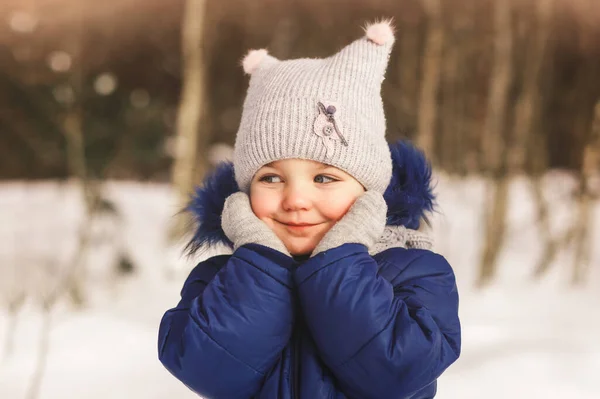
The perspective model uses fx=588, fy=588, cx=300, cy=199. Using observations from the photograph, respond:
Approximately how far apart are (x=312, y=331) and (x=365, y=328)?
0.13 metres

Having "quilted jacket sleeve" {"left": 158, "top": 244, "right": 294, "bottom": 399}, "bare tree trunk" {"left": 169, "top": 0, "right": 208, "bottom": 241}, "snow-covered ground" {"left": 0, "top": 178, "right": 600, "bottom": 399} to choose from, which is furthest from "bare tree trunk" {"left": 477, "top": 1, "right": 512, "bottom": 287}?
"quilted jacket sleeve" {"left": 158, "top": 244, "right": 294, "bottom": 399}

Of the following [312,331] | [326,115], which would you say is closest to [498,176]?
[326,115]

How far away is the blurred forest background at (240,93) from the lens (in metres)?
5.82

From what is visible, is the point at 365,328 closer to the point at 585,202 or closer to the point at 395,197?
the point at 395,197

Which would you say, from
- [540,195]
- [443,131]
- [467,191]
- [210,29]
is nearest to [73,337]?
[210,29]

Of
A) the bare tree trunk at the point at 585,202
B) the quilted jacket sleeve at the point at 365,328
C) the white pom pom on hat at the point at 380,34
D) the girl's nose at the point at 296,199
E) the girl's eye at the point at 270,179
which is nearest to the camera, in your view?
the quilted jacket sleeve at the point at 365,328

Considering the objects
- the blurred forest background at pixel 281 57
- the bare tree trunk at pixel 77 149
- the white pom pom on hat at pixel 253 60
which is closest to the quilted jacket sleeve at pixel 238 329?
the white pom pom on hat at pixel 253 60

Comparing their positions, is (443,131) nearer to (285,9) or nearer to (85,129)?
(285,9)

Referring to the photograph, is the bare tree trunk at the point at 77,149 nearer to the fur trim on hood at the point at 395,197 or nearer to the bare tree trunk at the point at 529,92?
the fur trim on hood at the point at 395,197

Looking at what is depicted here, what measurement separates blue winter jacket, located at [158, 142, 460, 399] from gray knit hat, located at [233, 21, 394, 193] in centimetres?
26

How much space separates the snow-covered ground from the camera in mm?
3230

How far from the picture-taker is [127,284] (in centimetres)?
612

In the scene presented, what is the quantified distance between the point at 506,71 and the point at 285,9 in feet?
13.5

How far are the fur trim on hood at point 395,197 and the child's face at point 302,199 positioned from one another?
186 mm
